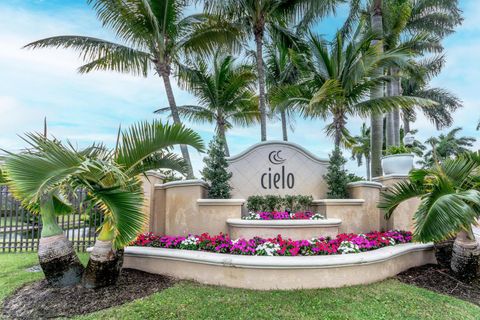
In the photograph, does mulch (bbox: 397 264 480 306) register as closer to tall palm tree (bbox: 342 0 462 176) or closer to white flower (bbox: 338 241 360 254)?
white flower (bbox: 338 241 360 254)

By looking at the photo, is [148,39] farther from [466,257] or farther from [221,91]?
[466,257]

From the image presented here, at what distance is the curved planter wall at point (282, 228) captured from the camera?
17.2ft

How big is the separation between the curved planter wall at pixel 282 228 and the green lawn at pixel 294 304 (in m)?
1.32

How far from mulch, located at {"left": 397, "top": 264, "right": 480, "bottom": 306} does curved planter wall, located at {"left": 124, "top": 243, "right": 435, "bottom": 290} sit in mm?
342

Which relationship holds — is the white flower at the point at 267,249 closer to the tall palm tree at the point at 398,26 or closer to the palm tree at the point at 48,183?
the palm tree at the point at 48,183

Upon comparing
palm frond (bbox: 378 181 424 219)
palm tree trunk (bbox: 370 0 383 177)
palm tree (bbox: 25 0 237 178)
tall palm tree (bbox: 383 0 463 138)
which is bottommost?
palm frond (bbox: 378 181 424 219)

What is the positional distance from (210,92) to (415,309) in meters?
10.3

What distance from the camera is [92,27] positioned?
9117mm

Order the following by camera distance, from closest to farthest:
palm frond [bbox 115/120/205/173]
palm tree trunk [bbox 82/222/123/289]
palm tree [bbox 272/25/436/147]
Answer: palm tree trunk [bbox 82/222/123/289]
palm frond [bbox 115/120/205/173]
palm tree [bbox 272/25/436/147]

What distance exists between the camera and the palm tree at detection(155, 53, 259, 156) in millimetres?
10906

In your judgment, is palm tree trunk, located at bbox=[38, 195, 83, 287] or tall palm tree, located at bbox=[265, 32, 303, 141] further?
tall palm tree, located at bbox=[265, 32, 303, 141]

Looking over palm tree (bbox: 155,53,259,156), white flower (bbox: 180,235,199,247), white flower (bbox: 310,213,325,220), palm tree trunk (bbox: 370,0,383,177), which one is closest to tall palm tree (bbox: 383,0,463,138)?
palm tree trunk (bbox: 370,0,383,177)

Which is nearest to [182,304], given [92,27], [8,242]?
[8,242]

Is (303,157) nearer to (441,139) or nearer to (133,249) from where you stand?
(133,249)
